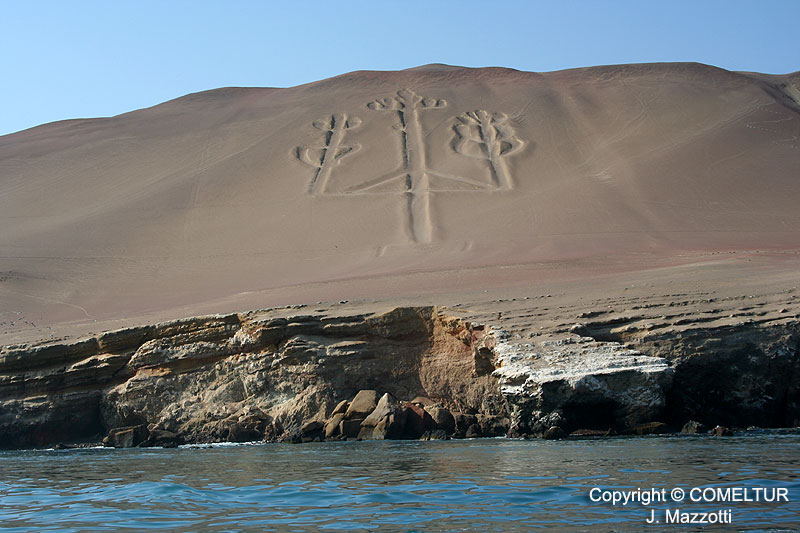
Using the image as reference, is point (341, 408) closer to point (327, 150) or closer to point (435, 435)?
point (435, 435)

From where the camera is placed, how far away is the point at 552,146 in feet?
164

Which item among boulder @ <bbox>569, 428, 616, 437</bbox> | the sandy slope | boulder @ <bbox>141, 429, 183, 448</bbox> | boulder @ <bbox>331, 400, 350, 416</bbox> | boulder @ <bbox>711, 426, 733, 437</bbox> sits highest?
the sandy slope

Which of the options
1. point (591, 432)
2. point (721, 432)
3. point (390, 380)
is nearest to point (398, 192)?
point (390, 380)

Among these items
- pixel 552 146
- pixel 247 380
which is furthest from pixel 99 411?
pixel 552 146

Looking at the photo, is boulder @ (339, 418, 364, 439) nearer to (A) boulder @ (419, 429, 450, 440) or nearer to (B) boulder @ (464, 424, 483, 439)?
(A) boulder @ (419, 429, 450, 440)

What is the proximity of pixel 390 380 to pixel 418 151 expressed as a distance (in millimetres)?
31590

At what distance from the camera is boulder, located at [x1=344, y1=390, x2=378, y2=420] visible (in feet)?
61.8

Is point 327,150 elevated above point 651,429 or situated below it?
above

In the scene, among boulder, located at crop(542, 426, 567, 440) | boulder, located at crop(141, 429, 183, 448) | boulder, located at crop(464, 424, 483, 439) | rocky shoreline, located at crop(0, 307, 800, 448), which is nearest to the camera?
boulder, located at crop(542, 426, 567, 440)

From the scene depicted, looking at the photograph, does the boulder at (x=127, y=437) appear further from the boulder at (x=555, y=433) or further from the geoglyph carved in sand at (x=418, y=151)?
the geoglyph carved in sand at (x=418, y=151)

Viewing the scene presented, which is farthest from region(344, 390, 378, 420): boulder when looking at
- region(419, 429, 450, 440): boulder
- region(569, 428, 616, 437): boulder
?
region(569, 428, 616, 437): boulder

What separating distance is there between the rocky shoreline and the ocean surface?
1338 millimetres

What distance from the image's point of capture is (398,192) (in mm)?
46094

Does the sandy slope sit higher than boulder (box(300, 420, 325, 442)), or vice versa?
the sandy slope
